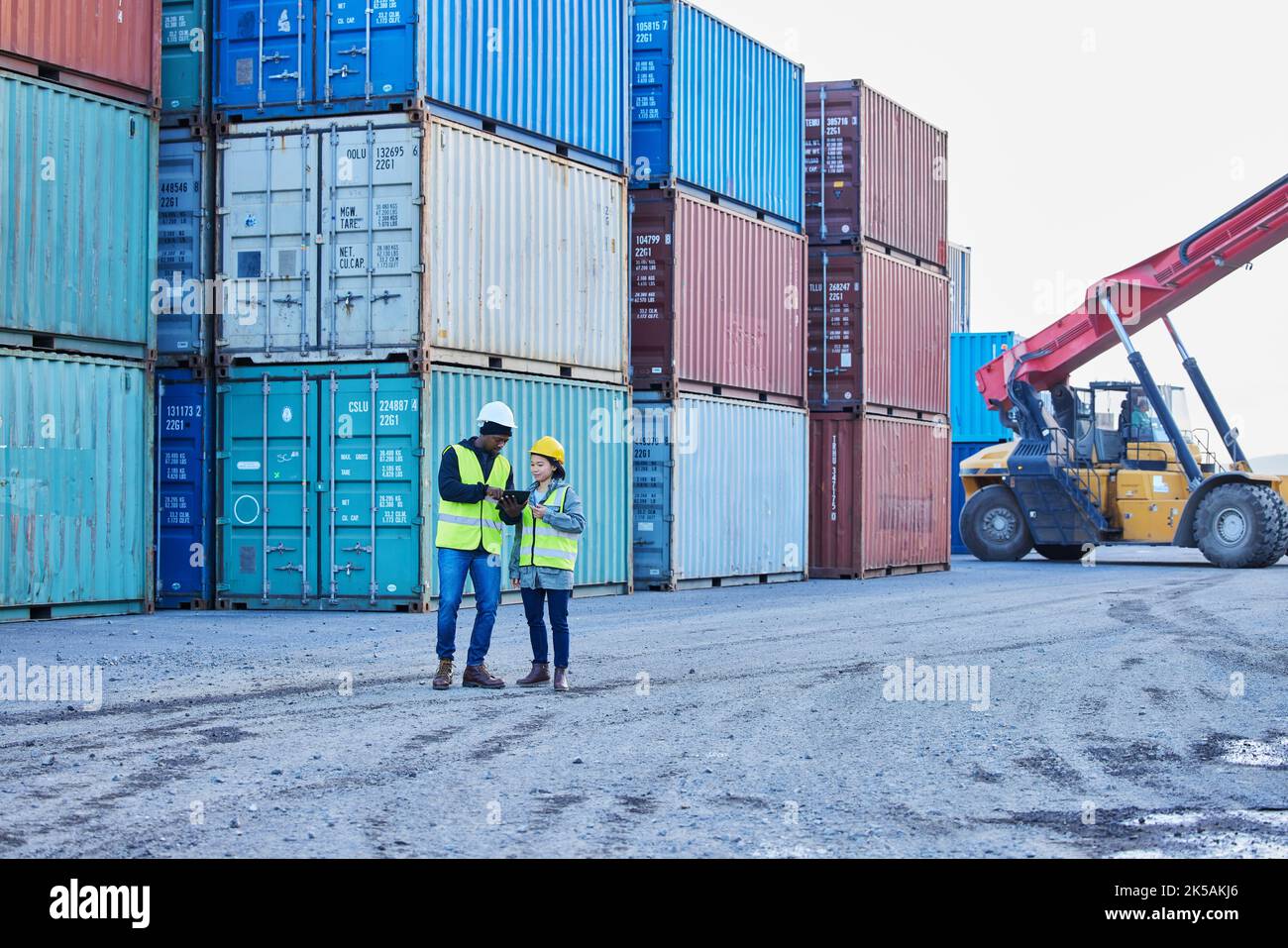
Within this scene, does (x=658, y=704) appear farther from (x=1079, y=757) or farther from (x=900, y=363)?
(x=900, y=363)

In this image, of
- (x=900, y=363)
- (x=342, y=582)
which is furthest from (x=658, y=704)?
(x=900, y=363)

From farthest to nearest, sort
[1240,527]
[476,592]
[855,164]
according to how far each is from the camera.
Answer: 1. [1240,527]
2. [855,164]
3. [476,592]

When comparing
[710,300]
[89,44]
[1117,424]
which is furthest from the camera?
[1117,424]

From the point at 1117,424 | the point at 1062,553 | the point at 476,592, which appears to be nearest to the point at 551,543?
the point at 476,592

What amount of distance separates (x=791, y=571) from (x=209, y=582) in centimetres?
954

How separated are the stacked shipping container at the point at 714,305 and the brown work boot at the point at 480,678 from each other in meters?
10.0

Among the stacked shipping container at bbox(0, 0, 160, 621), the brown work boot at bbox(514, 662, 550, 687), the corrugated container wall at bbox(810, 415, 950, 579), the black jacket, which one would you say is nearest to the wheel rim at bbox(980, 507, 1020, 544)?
the corrugated container wall at bbox(810, 415, 950, 579)

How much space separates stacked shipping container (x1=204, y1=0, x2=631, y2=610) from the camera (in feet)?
51.5

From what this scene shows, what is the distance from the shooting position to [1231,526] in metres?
25.4

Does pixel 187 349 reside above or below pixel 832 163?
below

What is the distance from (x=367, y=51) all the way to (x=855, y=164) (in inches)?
408

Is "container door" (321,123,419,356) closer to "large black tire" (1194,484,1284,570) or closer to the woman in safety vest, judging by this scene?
the woman in safety vest

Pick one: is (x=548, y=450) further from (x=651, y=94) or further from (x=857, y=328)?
(x=857, y=328)

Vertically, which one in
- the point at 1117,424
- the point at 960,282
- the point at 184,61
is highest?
the point at 960,282
